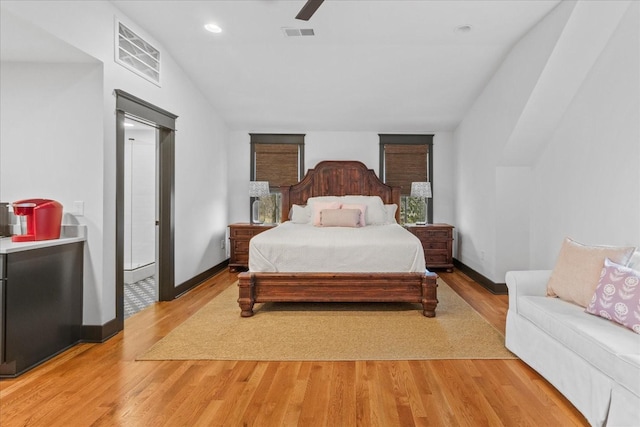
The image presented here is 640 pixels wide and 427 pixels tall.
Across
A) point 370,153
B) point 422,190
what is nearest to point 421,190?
point 422,190

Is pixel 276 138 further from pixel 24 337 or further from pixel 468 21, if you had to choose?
pixel 24 337

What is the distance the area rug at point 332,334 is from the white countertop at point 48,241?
3.36 feet

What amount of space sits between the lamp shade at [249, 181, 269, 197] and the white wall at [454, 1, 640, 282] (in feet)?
10.2

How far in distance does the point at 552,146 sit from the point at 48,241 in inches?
A: 184

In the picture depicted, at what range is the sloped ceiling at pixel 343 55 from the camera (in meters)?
3.02

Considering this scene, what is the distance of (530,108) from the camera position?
3.40 metres

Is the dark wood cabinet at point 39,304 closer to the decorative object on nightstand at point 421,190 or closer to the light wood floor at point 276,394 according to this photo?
the light wood floor at point 276,394

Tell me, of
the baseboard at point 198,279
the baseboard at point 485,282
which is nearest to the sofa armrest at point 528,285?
the baseboard at point 485,282

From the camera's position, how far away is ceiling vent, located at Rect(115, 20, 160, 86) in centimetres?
293

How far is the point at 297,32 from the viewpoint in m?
3.40

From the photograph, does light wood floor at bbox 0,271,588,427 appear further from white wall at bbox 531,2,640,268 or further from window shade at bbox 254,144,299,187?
window shade at bbox 254,144,299,187

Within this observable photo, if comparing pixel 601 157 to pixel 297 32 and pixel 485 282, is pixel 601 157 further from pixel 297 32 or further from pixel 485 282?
pixel 297 32

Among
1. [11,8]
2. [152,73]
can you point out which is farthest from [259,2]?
[11,8]

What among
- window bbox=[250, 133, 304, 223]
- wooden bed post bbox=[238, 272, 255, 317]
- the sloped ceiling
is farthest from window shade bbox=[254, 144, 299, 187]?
wooden bed post bbox=[238, 272, 255, 317]
